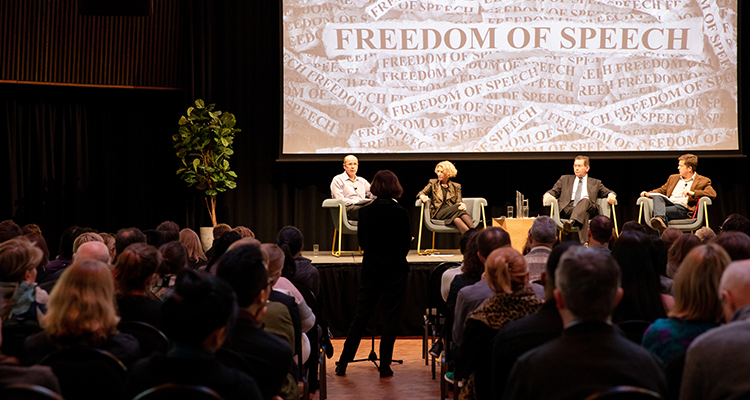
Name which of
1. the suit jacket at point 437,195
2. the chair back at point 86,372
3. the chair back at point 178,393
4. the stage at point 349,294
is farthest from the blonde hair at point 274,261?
the suit jacket at point 437,195

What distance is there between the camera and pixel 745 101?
8.51 m

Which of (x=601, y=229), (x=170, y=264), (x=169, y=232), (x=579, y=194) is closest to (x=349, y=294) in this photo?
(x=169, y=232)

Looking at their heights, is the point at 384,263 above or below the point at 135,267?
below

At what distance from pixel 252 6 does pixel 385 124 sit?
215 centimetres

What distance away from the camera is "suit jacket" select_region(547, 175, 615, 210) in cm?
771

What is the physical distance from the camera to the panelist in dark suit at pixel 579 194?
24.7 feet

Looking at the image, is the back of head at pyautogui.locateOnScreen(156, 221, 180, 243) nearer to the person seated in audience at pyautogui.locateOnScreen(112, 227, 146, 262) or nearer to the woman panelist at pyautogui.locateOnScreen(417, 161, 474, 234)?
the person seated in audience at pyautogui.locateOnScreen(112, 227, 146, 262)

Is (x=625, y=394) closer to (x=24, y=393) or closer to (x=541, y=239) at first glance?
(x=24, y=393)

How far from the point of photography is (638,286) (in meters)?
2.59

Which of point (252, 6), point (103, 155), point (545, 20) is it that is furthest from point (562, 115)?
point (103, 155)

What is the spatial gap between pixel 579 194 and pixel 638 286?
536 centimetres

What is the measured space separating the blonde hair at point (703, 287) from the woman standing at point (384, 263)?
9.16ft

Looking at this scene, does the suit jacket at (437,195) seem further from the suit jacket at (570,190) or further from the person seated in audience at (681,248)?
the person seated in audience at (681,248)

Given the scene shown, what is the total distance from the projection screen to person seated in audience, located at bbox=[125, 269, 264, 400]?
6.52 meters
